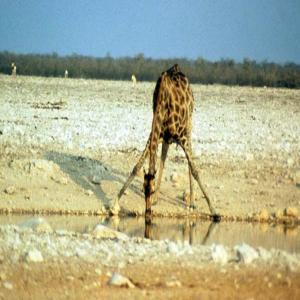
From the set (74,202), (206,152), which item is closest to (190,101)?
(74,202)

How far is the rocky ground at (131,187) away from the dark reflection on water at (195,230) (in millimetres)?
442

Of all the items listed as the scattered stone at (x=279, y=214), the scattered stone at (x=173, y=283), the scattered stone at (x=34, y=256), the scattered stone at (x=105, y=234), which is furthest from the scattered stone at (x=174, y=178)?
the scattered stone at (x=173, y=283)

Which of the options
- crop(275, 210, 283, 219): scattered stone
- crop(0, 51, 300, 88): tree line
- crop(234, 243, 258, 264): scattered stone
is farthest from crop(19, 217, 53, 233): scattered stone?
crop(0, 51, 300, 88): tree line

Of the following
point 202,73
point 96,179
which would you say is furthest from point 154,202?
point 202,73

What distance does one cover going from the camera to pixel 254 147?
17156 millimetres

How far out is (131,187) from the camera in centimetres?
1355

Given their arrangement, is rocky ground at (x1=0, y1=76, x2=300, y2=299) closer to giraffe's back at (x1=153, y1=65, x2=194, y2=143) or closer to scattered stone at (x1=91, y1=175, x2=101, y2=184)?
scattered stone at (x1=91, y1=175, x2=101, y2=184)

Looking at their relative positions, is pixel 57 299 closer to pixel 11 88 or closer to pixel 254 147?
pixel 254 147

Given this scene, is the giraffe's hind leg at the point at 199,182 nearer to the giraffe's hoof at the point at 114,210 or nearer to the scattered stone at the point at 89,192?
the giraffe's hoof at the point at 114,210

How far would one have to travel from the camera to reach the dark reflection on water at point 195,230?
10438mm

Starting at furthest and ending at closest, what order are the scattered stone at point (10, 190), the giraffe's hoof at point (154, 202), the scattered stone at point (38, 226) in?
the scattered stone at point (10, 190) < the giraffe's hoof at point (154, 202) < the scattered stone at point (38, 226)

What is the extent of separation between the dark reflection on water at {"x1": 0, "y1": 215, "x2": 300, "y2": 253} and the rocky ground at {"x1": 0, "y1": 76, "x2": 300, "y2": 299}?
17.4 inches

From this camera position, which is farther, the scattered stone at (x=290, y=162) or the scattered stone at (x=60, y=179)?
the scattered stone at (x=290, y=162)

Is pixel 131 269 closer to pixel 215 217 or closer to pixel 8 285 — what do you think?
pixel 8 285
